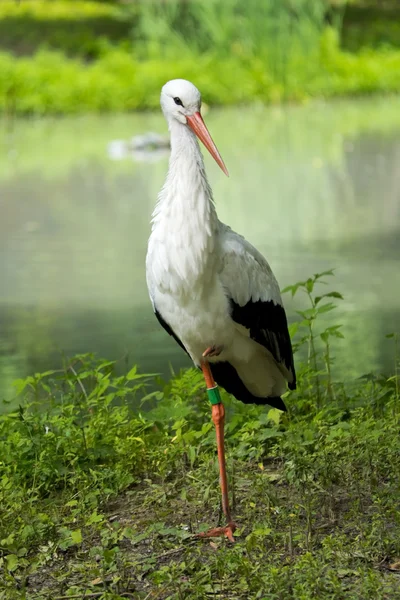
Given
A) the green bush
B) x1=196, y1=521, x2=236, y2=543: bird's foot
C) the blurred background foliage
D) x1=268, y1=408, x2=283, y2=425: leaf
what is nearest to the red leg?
x1=196, y1=521, x2=236, y2=543: bird's foot

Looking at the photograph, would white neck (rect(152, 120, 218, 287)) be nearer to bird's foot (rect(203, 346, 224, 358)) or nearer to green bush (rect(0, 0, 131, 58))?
bird's foot (rect(203, 346, 224, 358))

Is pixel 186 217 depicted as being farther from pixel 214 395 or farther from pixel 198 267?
pixel 214 395

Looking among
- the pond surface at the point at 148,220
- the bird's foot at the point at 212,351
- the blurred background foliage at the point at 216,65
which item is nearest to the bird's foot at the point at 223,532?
the bird's foot at the point at 212,351

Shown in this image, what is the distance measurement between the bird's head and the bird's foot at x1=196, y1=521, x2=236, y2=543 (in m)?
1.09

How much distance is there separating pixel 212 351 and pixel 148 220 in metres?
5.72

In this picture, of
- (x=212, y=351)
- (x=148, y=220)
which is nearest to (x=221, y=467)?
(x=212, y=351)

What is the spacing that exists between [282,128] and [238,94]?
2.60 metres

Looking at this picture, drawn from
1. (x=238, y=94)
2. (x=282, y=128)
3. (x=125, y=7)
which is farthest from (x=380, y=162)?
(x=125, y=7)

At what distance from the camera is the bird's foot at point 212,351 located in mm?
3585

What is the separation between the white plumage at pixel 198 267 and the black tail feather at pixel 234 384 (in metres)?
0.10

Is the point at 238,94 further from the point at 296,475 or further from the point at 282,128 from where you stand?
the point at 296,475

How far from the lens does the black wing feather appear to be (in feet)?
11.7

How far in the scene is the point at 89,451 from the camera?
395 cm

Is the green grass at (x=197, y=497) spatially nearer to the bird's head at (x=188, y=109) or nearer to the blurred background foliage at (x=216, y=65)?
the bird's head at (x=188, y=109)
